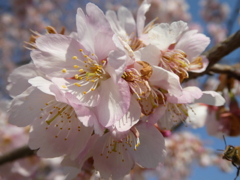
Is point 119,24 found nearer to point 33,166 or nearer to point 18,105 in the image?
point 18,105

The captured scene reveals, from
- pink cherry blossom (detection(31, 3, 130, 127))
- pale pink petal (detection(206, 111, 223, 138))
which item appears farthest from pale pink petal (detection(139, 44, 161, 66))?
pale pink petal (detection(206, 111, 223, 138))

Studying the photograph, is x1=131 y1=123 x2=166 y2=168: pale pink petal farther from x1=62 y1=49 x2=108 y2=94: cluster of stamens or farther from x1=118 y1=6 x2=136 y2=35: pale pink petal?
x1=118 y1=6 x2=136 y2=35: pale pink petal

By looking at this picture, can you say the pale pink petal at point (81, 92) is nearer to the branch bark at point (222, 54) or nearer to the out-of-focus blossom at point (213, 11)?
the branch bark at point (222, 54)

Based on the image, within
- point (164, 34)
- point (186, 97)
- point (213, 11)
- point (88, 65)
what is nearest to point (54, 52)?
point (88, 65)

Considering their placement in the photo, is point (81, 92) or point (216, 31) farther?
point (216, 31)

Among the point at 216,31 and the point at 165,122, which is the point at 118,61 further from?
the point at 216,31

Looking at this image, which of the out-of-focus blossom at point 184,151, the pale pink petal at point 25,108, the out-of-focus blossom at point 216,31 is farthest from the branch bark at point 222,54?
the out-of-focus blossom at point 216,31

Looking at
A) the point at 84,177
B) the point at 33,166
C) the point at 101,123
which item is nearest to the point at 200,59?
the point at 101,123
